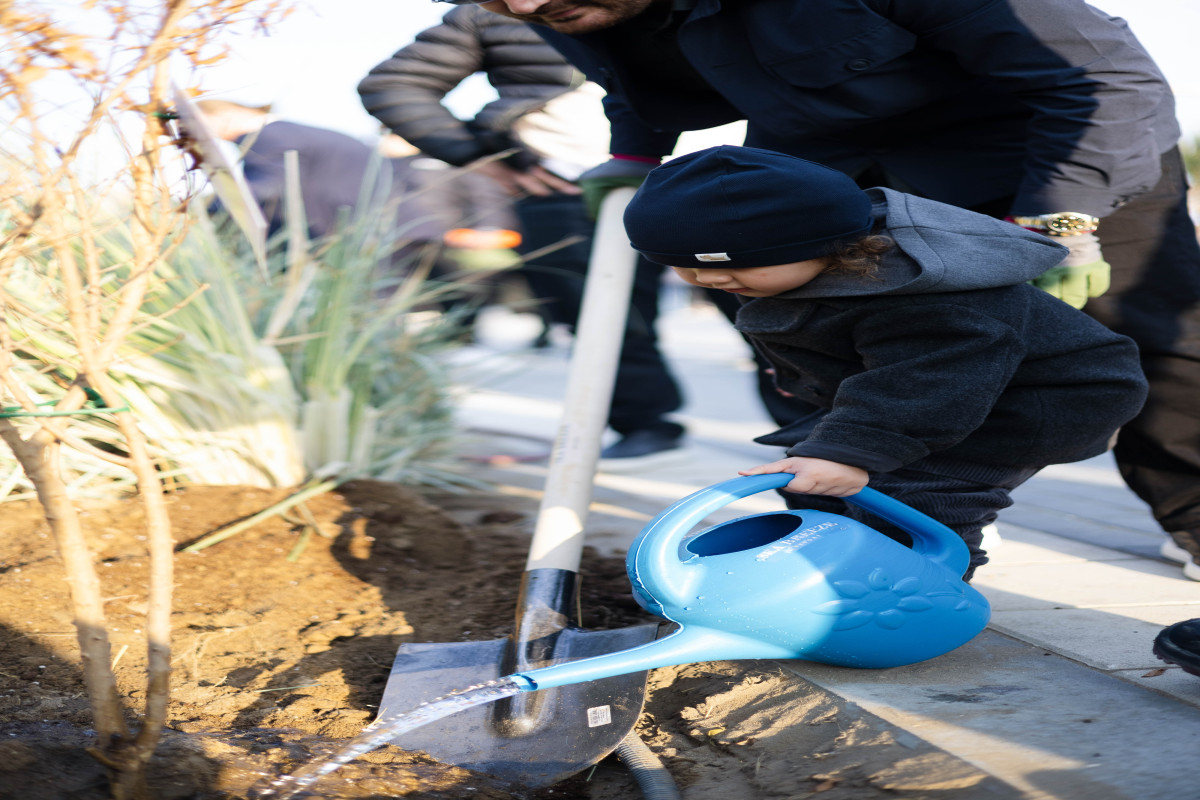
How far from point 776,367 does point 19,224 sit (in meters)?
1.33

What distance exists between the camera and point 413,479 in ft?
9.91

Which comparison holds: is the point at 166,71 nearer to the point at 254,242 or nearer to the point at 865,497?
the point at 254,242

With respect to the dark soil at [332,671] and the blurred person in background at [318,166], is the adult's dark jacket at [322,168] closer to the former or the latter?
the blurred person in background at [318,166]

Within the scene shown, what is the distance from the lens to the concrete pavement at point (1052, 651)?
1.17m

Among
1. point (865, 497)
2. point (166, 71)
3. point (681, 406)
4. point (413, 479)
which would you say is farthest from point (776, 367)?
point (681, 406)

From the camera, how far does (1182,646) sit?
1.34 metres

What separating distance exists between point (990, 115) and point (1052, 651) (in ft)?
3.38

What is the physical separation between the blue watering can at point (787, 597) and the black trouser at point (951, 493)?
0.21 metres

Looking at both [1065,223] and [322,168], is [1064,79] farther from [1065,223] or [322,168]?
[322,168]

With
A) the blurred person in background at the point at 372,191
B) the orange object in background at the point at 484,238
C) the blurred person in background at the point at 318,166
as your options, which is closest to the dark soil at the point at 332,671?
the blurred person in background at the point at 372,191

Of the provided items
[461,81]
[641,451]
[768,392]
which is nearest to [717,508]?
[768,392]

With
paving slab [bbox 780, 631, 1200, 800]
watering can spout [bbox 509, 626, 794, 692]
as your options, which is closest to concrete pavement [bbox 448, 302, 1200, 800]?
paving slab [bbox 780, 631, 1200, 800]

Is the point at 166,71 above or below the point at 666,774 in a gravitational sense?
above

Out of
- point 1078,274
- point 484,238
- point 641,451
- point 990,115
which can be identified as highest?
point 990,115
